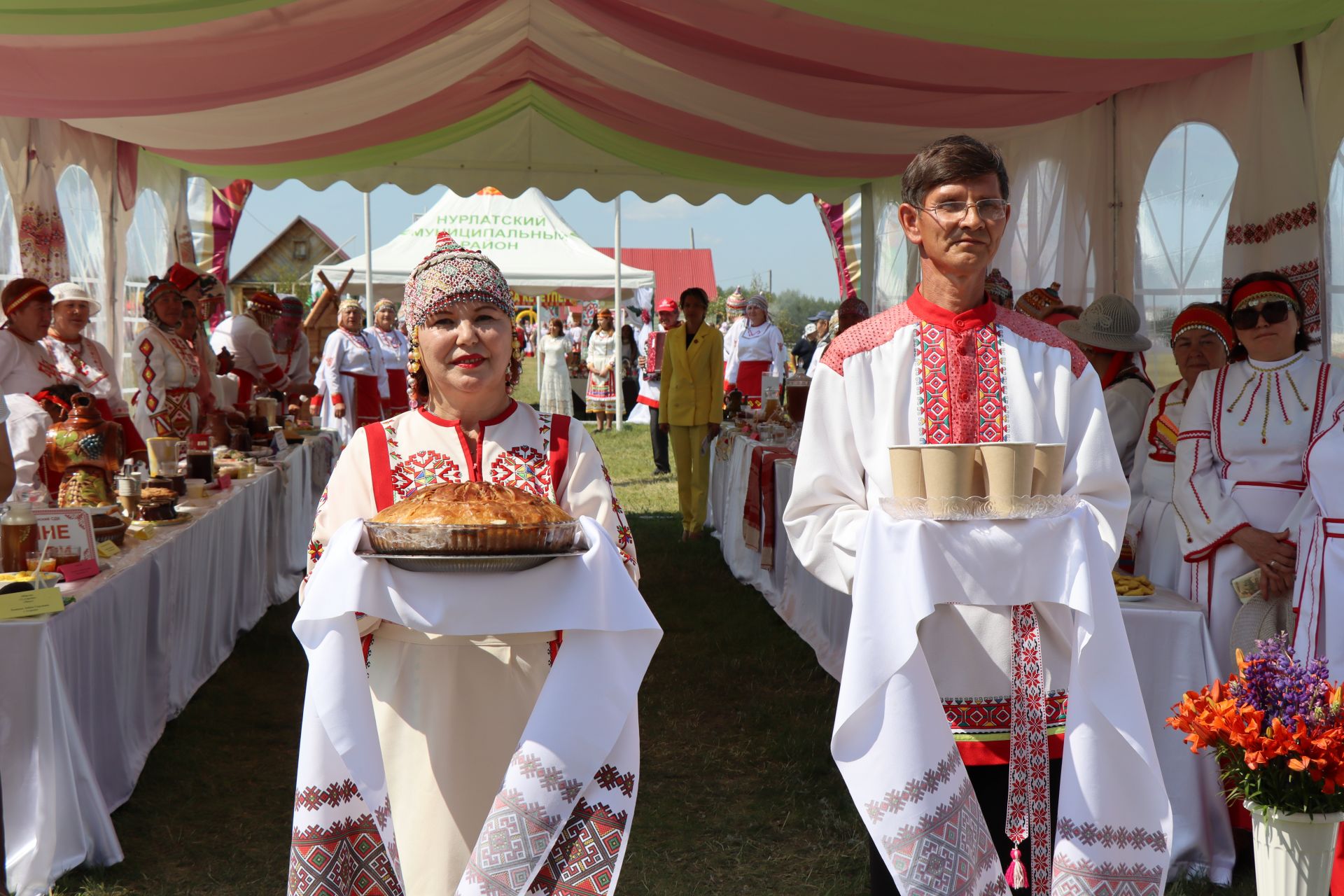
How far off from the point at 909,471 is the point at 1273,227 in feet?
10.6

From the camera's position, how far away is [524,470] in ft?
6.48

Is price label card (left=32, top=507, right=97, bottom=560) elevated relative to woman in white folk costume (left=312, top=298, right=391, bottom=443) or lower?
lower

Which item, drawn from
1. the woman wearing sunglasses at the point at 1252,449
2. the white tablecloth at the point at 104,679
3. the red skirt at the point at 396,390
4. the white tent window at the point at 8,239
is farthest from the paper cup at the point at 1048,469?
the red skirt at the point at 396,390

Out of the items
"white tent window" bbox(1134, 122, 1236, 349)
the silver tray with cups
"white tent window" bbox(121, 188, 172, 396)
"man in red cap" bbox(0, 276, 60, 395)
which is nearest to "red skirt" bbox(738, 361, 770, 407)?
"white tent window" bbox(121, 188, 172, 396)

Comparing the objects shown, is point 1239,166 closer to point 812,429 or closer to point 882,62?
point 882,62

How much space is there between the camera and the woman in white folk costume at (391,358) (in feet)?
37.1

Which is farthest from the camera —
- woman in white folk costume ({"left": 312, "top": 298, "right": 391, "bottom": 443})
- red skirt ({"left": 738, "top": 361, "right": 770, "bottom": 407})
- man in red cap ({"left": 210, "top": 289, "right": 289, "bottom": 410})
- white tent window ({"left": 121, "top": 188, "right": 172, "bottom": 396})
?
red skirt ({"left": 738, "top": 361, "right": 770, "bottom": 407})

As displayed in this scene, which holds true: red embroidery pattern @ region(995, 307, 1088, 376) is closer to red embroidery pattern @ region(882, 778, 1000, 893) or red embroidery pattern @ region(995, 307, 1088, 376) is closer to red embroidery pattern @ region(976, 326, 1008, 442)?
red embroidery pattern @ region(976, 326, 1008, 442)

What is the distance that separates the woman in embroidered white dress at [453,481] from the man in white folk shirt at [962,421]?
396 millimetres

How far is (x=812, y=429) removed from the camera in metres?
2.04

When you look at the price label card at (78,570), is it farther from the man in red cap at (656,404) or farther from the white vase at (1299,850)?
the man in red cap at (656,404)

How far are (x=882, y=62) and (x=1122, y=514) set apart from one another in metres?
2.99

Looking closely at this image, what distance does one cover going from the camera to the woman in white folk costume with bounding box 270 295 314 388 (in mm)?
9195

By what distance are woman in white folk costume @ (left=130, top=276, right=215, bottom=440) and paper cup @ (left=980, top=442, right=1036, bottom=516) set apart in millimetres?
5249
